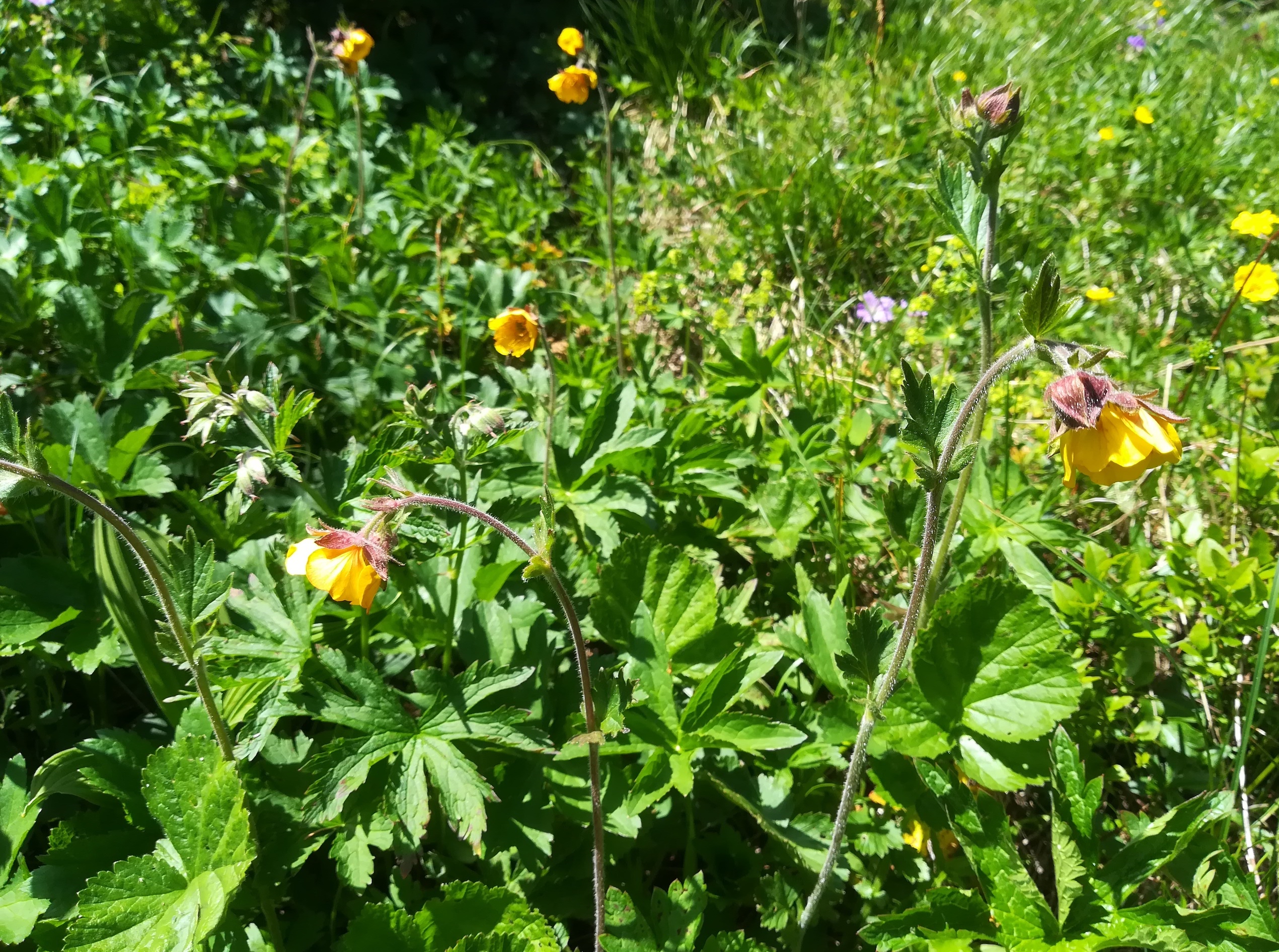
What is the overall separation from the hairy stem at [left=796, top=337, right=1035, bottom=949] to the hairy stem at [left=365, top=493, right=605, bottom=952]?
0.42 meters

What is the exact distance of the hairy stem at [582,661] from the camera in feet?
4.57

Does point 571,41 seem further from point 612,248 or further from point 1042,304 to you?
point 1042,304

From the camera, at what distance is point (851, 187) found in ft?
12.2

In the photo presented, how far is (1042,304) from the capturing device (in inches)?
47.2

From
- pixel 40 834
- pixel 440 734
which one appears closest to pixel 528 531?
pixel 440 734

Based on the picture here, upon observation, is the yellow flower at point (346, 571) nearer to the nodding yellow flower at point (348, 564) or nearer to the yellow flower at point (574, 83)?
the nodding yellow flower at point (348, 564)

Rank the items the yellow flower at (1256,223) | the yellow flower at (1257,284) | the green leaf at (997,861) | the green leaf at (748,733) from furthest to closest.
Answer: the yellow flower at (1256,223) → the yellow flower at (1257,284) → the green leaf at (748,733) → the green leaf at (997,861)

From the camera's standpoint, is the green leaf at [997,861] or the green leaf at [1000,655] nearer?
the green leaf at [997,861]

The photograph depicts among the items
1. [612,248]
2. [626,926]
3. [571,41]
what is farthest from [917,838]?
[571,41]

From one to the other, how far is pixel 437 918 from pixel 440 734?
346mm

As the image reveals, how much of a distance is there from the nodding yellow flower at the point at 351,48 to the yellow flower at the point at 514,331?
1.94 meters

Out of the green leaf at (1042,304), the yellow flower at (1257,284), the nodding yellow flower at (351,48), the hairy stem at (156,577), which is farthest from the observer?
the nodding yellow flower at (351,48)

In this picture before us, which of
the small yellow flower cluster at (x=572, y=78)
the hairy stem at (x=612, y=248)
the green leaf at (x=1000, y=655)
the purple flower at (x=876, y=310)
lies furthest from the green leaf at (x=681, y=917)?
the purple flower at (x=876, y=310)

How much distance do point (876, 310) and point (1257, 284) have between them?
A: 127 cm
